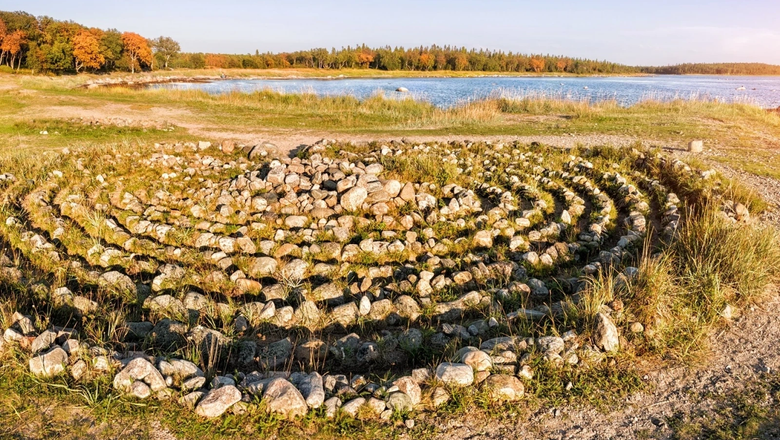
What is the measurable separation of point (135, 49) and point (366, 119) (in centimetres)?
6685

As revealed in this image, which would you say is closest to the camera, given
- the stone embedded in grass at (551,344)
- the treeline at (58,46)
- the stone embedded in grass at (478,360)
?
the stone embedded in grass at (478,360)

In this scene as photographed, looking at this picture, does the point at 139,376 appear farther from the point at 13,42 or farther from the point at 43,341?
the point at 13,42

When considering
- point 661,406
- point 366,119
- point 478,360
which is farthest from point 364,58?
point 661,406

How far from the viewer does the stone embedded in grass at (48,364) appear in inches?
155

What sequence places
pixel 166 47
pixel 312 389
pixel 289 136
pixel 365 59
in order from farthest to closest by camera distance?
pixel 365 59
pixel 166 47
pixel 289 136
pixel 312 389

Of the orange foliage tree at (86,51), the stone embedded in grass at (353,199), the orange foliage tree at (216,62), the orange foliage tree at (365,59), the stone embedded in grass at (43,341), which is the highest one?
the orange foliage tree at (365,59)

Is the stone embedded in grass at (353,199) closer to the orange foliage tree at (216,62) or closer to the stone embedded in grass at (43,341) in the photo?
the stone embedded in grass at (43,341)

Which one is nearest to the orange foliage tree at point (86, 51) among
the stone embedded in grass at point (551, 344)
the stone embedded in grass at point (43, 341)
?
the stone embedded in grass at point (43, 341)

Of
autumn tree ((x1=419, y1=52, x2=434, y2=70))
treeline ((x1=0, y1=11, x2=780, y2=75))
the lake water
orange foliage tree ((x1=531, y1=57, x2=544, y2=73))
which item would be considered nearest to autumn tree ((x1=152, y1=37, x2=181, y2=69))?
treeline ((x1=0, y1=11, x2=780, y2=75))

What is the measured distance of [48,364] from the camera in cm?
396

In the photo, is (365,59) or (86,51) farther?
(365,59)

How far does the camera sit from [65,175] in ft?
33.7

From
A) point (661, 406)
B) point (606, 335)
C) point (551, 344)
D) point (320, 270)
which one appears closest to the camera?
point (661, 406)

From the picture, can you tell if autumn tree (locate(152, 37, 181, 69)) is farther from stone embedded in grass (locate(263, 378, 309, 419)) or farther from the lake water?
stone embedded in grass (locate(263, 378, 309, 419))
